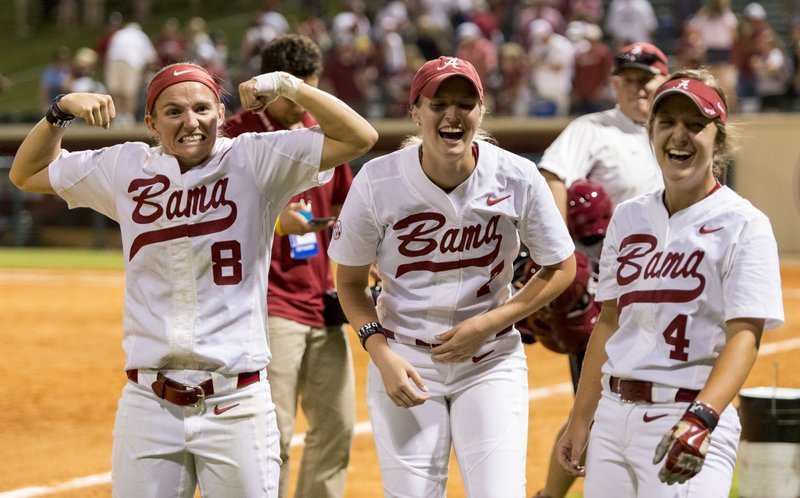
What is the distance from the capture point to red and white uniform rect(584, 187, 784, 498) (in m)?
3.49

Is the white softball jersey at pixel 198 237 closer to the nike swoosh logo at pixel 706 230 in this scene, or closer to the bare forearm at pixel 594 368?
the bare forearm at pixel 594 368

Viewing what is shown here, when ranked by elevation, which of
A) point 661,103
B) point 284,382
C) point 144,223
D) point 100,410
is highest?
point 661,103

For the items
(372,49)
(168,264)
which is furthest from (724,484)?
(372,49)

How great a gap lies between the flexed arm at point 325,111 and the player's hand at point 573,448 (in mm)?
1188

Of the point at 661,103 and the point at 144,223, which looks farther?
the point at 144,223

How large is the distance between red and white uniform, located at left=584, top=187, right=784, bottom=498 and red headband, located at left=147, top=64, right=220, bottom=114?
1549 mm

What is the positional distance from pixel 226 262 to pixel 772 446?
3008 millimetres

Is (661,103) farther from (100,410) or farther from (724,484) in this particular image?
(100,410)

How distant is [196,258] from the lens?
13.0 ft

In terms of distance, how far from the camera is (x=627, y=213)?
152 inches

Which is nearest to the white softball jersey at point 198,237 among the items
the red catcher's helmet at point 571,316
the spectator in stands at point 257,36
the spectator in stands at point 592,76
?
the red catcher's helmet at point 571,316

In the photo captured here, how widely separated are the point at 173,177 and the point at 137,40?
19.3m

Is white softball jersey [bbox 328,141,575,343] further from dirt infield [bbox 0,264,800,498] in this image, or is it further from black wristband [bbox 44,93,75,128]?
dirt infield [bbox 0,264,800,498]

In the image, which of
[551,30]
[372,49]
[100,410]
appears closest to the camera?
[100,410]
